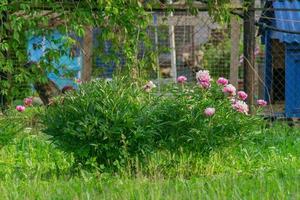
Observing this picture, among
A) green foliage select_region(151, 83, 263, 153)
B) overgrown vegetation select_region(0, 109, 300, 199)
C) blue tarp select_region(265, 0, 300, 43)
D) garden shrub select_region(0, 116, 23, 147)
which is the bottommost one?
overgrown vegetation select_region(0, 109, 300, 199)

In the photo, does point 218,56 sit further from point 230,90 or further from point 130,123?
point 130,123

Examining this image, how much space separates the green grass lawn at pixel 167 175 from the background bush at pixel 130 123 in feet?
0.41

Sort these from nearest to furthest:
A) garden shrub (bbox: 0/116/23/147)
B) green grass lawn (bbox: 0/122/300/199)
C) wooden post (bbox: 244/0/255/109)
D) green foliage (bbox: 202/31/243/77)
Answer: green grass lawn (bbox: 0/122/300/199)
garden shrub (bbox: 0/116/23/147)
wooden post (bbox: 244/0/255/109)
green foliage (bbox: 202/31/243/77)

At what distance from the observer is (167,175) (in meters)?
5.75

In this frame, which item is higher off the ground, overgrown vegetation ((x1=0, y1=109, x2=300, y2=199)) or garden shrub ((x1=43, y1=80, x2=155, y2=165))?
garden shrub ((x1=43, y1=80, x2=155, y2=165))

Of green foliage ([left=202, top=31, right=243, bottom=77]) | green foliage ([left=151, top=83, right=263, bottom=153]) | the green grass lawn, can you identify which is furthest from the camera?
green foliage ([left=202, top=31, right=243, bottom=77])

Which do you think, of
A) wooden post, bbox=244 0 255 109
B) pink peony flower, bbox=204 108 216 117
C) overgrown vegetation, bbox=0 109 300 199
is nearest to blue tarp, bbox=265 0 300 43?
wooden post, bbox=244 0 255 109

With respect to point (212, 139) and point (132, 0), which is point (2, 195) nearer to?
point (212, 139)

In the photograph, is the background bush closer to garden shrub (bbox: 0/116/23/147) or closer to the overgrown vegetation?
the overgrown vegetation

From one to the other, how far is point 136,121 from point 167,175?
469 mm

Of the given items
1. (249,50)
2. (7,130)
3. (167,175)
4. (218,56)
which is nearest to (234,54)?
(249,50)

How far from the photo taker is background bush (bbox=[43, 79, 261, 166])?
5.71 m

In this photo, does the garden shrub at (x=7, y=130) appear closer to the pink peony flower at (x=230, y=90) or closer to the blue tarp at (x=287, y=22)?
the pink peony flower at (x=230, y=90)

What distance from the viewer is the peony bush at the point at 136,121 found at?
5711 mm
